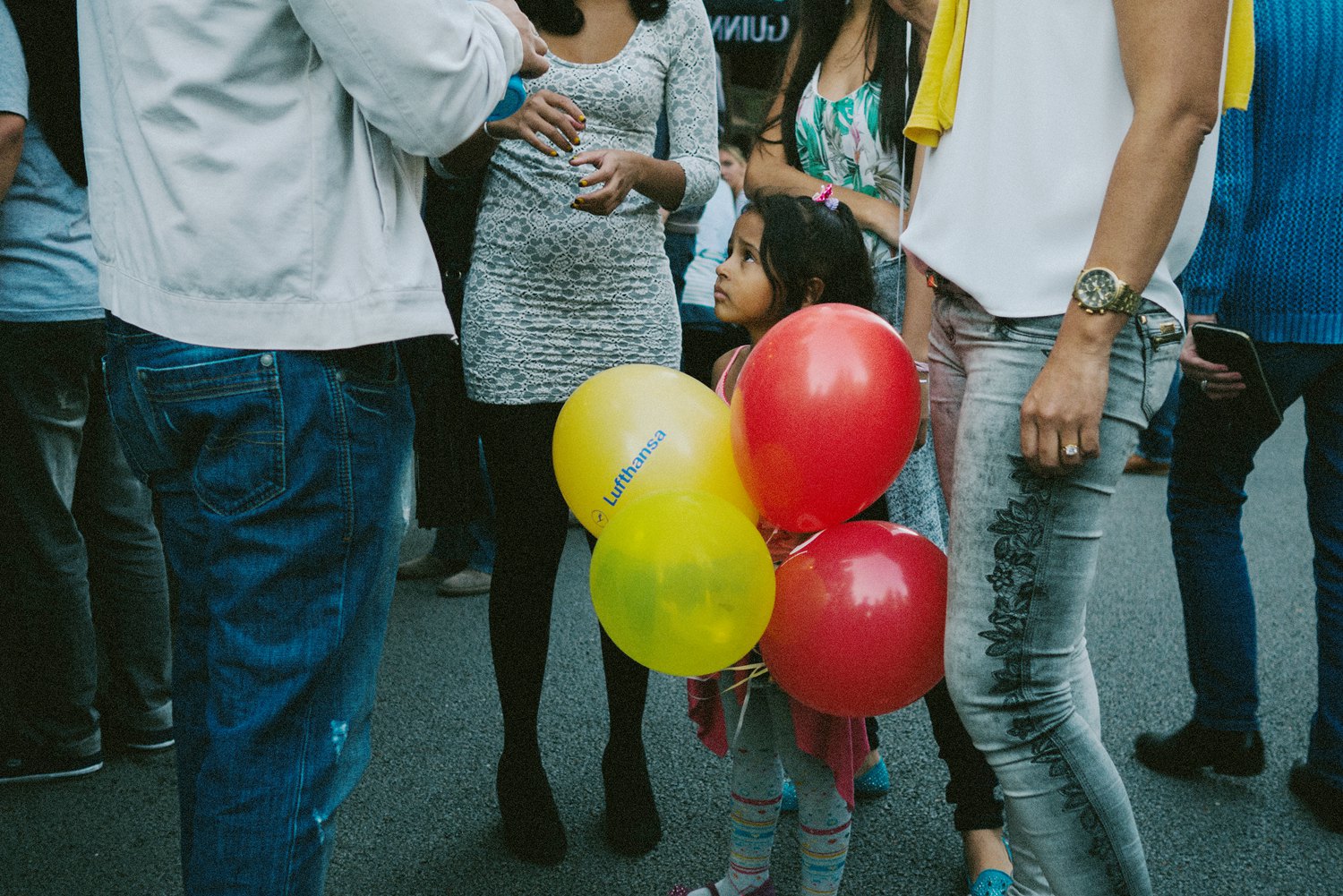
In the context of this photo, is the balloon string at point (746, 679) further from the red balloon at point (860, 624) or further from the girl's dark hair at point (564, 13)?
the girl's dark hair at point (564, 13)

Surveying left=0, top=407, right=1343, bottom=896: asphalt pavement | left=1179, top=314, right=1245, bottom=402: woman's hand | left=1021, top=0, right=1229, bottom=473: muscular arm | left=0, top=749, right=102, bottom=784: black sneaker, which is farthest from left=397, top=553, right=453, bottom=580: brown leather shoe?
left=1021, top=0, right=1229, bottom=473: muscular arm

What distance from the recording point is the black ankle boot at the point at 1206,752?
244cm

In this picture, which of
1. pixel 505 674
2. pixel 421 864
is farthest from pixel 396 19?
pixel 421 864

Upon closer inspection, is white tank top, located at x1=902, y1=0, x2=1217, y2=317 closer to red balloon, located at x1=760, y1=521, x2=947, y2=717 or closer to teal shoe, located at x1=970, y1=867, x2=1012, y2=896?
red balloon, located at x1=760, y1=521, x2=947, y2=717

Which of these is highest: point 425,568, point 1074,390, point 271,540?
point 1074,390

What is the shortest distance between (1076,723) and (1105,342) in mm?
503

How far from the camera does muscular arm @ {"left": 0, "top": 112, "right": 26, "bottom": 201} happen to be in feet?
6.18

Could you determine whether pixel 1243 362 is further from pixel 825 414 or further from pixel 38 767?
pixel 38 767

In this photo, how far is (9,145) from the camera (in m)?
1.90

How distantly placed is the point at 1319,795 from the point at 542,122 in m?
2.26

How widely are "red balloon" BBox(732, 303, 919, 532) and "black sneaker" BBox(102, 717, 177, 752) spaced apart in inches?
74.5

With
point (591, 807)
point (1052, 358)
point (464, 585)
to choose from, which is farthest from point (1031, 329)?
point (464, 585)

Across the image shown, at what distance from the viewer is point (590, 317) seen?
2.11 meters

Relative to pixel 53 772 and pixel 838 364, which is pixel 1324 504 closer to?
pixel 838 364
